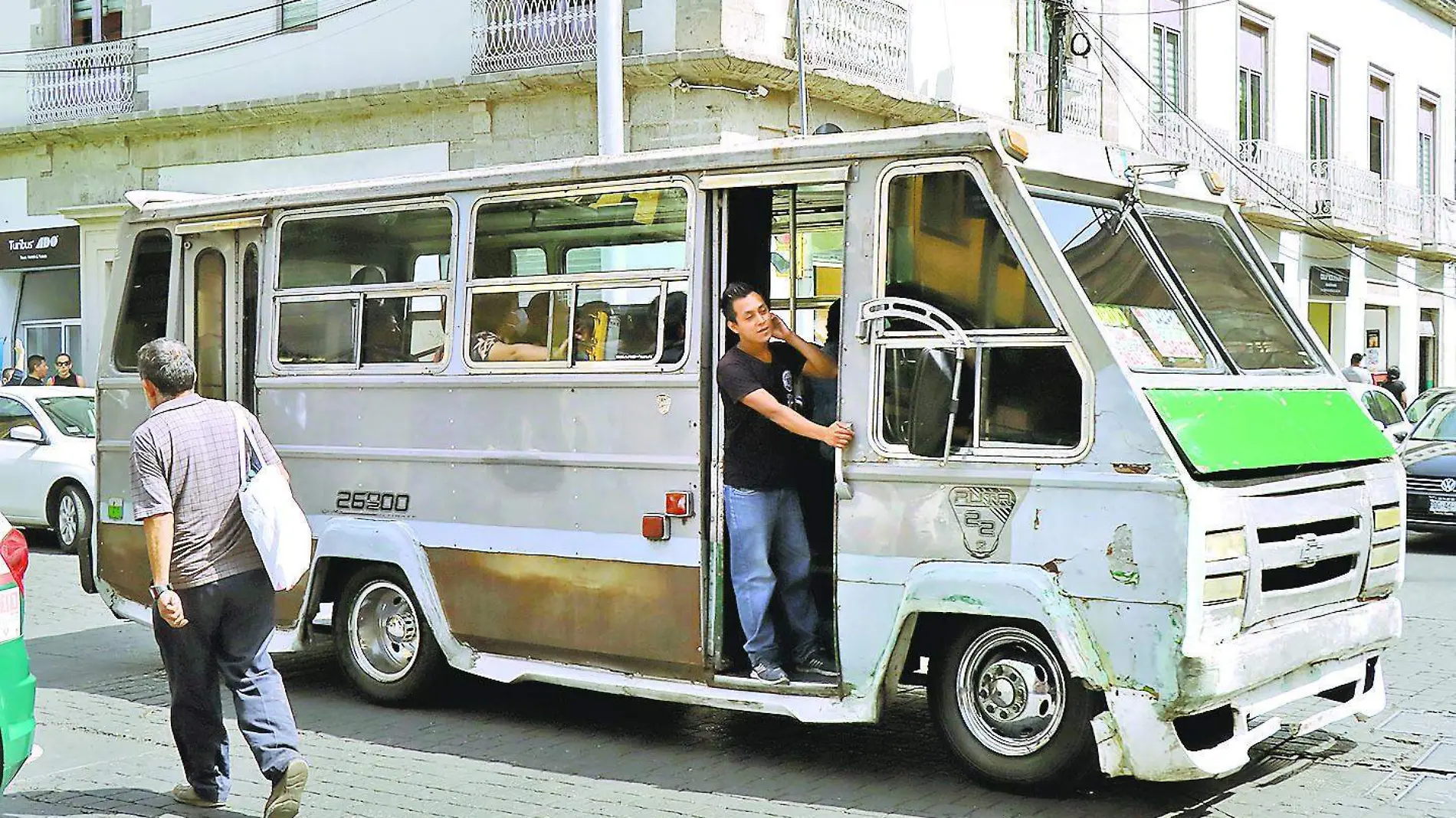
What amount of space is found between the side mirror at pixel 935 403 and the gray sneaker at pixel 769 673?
3.90 feet

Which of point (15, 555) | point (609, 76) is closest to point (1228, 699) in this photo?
point (15, 555)

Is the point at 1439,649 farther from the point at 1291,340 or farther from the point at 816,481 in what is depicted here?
the point at 816,481

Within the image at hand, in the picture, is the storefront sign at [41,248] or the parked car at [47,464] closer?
the parked car at [47,464]

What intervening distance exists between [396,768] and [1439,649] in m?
6.36

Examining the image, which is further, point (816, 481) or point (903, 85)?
point (903, 85)

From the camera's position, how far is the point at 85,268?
2355 centimetres

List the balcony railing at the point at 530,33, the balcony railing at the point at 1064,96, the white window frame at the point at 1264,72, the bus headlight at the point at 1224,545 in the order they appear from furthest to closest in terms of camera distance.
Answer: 1. the white window frame at the point at 1264,72
2. the balcony railing at the point at 1064,96
3. the balcony railing at the point at 530,33
4. the bus headlight at the point at 1224,545

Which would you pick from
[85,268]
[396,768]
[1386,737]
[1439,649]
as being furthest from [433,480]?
[85,268]

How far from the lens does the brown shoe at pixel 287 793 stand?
612cm

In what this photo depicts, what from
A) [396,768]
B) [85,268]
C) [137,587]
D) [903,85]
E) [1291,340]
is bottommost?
[396,768]

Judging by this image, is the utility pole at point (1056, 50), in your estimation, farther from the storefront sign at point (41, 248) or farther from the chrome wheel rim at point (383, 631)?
the storefront sign at point (41, 248)

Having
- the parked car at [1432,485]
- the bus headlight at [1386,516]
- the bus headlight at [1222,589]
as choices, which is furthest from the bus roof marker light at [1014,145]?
the parked car at [1432,485]

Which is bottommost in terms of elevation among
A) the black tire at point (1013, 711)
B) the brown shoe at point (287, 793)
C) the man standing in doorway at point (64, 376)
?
the brown shoe at point (287, 793)

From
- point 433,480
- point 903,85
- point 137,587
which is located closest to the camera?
point 433,480
